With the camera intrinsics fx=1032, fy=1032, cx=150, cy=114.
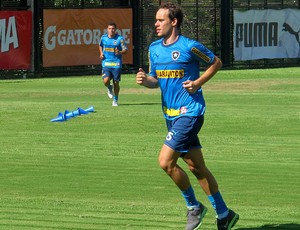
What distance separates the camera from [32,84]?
36125 millimetres

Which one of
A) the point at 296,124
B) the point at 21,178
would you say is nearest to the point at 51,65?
the point at 296,124

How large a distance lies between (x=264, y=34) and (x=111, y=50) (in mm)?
19125

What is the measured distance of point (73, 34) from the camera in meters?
40.0

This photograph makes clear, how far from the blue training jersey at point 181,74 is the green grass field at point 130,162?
125 cm

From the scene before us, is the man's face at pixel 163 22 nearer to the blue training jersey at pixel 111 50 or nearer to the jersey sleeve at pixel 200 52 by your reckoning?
the jersey sleeve at pixel 200 52

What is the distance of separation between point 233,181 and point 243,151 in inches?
138

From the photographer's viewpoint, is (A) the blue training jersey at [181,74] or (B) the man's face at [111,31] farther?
(B) the man's face at [111,31]

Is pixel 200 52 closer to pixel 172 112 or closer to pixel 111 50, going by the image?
pixel 172 112

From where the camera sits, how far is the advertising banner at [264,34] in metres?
45.6

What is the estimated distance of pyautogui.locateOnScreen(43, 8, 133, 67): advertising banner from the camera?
3953 centimetres

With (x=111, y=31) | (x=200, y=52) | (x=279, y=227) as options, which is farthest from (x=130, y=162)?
(x=111, y=31)

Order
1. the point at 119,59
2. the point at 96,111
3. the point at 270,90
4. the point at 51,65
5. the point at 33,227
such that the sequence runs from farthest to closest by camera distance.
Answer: the point at 51,65 < the point at 270,90 < the point at 119,59 < the point at 96,111 < the point at 33,227

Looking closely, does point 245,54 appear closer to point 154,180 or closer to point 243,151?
point 243,151

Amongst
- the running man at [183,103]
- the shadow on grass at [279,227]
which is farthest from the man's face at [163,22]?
the shadow on grass at [279,227]
